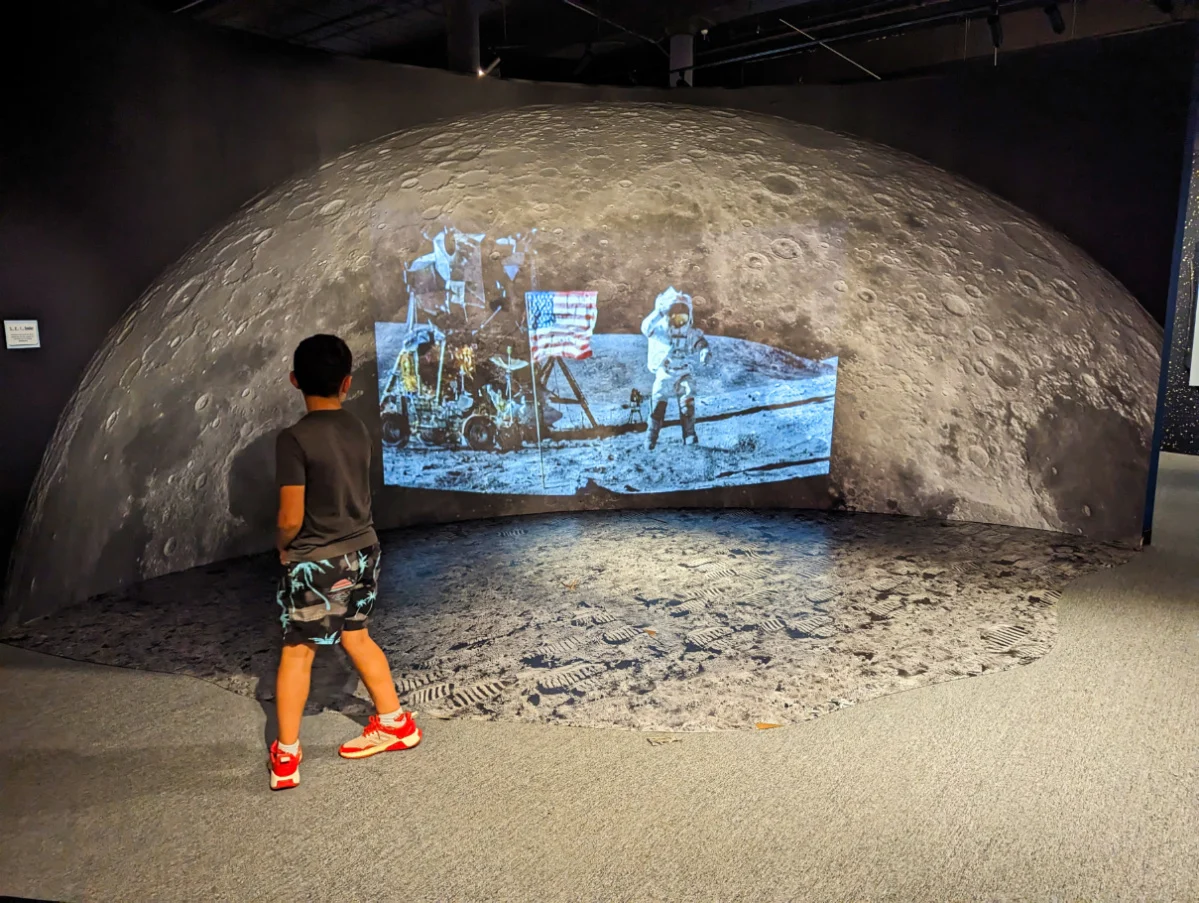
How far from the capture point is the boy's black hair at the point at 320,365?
99.4 inches

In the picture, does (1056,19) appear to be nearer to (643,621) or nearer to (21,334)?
(643,621)

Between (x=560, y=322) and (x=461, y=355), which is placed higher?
(x=560, y=322)

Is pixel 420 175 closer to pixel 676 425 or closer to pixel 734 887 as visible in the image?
pixel 676 425

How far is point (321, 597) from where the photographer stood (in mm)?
2568

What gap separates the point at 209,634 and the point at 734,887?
3.02 metres

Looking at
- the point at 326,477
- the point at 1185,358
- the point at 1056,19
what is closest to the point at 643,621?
the point at 326,477

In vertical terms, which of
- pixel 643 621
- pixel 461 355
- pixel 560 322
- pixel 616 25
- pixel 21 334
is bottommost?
pixel 643 621

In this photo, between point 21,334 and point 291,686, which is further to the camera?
point 21,334

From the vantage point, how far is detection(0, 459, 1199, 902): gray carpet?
85.7 inches

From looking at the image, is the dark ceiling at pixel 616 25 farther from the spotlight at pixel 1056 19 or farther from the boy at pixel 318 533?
the boy at pixel 318 533

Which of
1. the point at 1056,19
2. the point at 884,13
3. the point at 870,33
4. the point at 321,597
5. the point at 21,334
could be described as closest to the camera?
the point at 321,597

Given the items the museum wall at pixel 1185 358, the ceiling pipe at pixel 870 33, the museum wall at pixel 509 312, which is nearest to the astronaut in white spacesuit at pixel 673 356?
the museum wall at pixel 509 312

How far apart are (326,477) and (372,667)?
727mm

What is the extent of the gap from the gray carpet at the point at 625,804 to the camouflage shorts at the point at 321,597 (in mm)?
539
